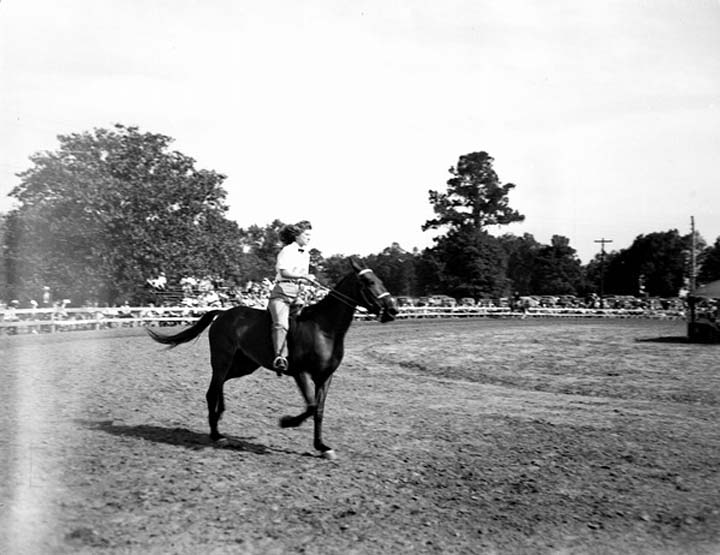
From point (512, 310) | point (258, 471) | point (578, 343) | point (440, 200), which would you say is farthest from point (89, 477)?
point (440, 200)

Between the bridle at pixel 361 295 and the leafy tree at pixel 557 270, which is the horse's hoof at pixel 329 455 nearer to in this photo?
the bridle at pixel 361 295

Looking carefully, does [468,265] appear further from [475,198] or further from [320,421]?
[320,421]

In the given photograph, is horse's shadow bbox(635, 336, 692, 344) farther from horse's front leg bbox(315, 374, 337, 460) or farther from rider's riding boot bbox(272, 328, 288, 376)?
rider's riding boot bbox(272, 328, 288, 376)

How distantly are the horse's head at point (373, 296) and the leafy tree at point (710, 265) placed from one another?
9496 centimetres

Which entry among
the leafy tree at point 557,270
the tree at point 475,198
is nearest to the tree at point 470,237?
the tree at point 475,198

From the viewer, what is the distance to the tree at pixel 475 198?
80562 mm

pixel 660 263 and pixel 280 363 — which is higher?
pixel 660 263

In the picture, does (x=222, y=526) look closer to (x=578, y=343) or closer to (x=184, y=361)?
(x=184, y=361)

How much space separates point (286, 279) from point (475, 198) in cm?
7327

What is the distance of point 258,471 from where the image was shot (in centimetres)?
796

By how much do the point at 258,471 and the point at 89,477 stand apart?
1.72 metres

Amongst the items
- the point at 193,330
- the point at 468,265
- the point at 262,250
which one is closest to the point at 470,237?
the point at 468,265

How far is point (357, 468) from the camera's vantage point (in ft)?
27.0

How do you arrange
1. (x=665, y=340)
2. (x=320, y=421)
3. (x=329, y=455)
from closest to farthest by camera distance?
(x=329, y=455), (x=320, y=421), (x=665, y=340)
